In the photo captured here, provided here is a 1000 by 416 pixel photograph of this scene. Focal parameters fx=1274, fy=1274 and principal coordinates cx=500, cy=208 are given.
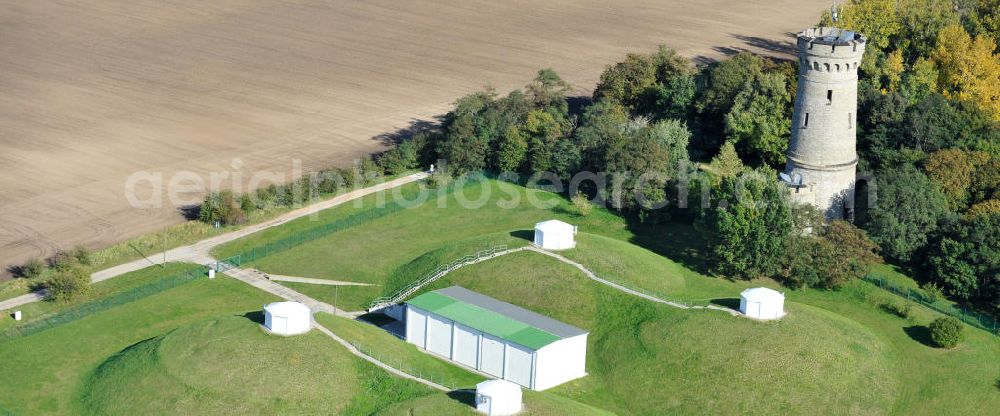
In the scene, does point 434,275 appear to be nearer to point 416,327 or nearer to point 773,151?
point 416,327

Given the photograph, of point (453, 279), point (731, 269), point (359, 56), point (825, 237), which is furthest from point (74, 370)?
point (359, 56)

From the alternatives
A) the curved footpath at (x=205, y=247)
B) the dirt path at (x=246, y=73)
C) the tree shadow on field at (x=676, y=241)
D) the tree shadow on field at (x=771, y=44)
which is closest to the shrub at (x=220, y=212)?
the curved footpath at (x=205, y=247)

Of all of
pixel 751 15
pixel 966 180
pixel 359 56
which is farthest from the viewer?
pixel 751 15

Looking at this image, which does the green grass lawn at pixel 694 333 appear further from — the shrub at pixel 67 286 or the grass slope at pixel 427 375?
the shrub at pixel 67 286

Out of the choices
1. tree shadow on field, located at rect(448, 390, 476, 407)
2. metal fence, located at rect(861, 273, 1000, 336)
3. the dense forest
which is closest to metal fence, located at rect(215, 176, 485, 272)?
the dense forest

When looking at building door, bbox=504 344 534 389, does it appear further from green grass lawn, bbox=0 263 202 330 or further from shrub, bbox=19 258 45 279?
shrub, bbox=19 258 45 279

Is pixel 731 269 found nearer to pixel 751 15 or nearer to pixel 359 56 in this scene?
pixel 359 56

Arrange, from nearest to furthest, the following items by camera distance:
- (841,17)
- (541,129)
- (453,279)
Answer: (453,279)
(541,129)
(841,17)
